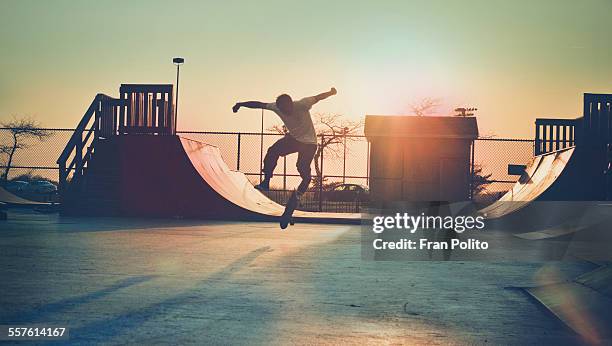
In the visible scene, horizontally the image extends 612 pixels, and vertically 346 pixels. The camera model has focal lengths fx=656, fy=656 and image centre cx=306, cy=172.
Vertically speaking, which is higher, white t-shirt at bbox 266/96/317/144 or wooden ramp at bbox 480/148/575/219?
white t-shirt at bbox 266/96/317/144

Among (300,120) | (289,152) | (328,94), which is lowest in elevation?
(289,152)

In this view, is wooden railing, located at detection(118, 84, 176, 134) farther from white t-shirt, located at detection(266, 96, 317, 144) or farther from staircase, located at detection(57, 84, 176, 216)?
white t-shirt, located at detection(266, 96, 317, 144)

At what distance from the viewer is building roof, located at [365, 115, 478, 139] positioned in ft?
116

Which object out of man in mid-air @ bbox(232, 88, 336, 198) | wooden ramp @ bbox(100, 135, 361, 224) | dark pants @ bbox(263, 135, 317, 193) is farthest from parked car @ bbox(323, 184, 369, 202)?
man in mid-air @ bbox(232, 88, 336, 198)

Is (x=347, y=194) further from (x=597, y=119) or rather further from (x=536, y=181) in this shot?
(x=597, y=119)

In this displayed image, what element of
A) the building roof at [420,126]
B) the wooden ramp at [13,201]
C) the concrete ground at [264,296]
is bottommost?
the concrete ground at [264,296]

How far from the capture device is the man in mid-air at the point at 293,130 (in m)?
9.41

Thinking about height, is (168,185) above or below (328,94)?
below

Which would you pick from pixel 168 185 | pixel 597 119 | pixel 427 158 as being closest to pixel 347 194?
pixel 427 158

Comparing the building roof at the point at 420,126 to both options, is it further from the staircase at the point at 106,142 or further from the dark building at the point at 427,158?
the staircase at the point at 106,142

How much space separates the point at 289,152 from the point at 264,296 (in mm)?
4812

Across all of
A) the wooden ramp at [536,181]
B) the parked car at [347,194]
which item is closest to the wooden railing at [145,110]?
the wooden ramp at [536,181]

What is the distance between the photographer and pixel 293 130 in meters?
9.53

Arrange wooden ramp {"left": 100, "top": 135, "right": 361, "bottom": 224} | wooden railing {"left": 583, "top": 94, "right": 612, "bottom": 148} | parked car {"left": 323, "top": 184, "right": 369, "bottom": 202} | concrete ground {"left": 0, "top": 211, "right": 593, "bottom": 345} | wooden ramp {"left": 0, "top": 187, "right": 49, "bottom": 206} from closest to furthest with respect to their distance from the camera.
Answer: concrete ground {"left": 0, "top": 211, "right": 593, "bottom": 345}, wooden ramp {"left": 0, "top": 187, "right": 49, "bottom": 206}, wooden ramp {"left": 100, "top": 135, "right": 361, "bottom": 224}, wooden railing {"left": 583, "top": 94, "right": 612, "bottom": 148}, parked car {"left": 323, "top": 184, "right": 369, "bottom": 202}
